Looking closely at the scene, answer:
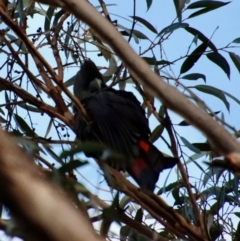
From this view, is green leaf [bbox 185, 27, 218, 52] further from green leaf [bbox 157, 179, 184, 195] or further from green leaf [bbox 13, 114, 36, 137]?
green leaf [bbox 13, 114, 36, 137]

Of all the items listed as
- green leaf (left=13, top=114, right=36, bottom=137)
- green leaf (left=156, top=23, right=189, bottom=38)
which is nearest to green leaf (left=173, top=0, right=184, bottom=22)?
green leaf (left=156, top=23, right=189, bottom=38)

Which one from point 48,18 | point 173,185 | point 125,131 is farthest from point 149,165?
point 48,18

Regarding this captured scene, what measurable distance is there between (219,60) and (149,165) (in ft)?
1.68

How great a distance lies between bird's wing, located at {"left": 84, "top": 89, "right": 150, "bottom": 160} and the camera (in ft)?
→ 7.39

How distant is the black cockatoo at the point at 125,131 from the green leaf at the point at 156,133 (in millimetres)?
27

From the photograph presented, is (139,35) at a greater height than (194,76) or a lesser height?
greater

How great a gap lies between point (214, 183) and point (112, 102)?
2.44 ft

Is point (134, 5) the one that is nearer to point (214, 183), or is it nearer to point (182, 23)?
point (182, 23)

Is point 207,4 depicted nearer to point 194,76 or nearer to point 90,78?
point 194,76

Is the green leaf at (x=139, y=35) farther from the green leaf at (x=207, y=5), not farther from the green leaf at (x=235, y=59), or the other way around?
the green leaf at (x=235, y=59)

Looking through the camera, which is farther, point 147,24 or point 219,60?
point 147,24

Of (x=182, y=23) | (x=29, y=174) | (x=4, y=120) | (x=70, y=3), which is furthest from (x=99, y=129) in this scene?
(x=29, y=174)

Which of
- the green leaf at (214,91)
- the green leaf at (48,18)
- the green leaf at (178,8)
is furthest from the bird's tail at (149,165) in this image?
the green leaf at (48,18)

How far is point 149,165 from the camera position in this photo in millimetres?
2094
